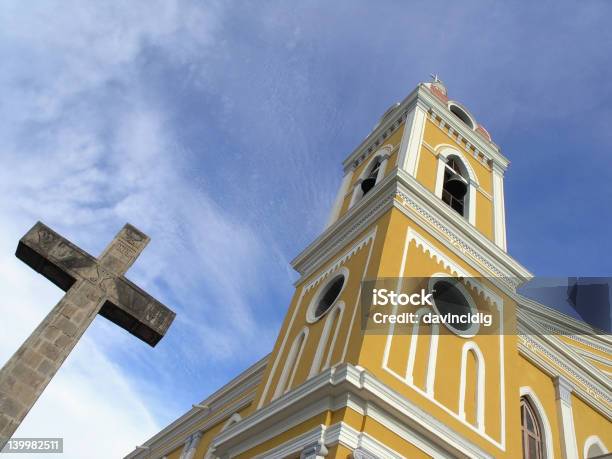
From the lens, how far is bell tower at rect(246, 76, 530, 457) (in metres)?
7.84

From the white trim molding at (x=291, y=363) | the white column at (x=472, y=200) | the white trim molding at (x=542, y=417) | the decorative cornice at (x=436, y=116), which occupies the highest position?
the decorative cornice at (x=436, y=116)

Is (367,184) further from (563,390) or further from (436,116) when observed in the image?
(563,390)

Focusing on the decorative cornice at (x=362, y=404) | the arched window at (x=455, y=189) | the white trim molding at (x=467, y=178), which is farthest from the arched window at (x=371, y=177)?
the decorative cornice at (x=362, y=404)

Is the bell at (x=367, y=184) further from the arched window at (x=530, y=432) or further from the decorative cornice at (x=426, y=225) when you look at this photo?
the arched window at (x=530, y=432)

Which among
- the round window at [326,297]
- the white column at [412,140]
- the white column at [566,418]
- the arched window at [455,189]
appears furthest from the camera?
the arched window at [455,189]

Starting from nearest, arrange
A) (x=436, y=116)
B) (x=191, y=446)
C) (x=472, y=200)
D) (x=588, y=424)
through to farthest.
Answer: (x=588, y=424) → (x=472, y=200) → (x=436, y=116) → (x=191, y=446)

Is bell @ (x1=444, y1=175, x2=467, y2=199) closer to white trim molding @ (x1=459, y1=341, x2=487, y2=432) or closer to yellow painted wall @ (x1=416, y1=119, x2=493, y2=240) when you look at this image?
yellow painted wall @ (x1=416, y1=119, x2=493, y2=240)

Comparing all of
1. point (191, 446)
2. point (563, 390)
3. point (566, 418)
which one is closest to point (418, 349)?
point (566, 418)

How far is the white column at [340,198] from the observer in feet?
45.1

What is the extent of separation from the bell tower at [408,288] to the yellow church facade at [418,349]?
0.10 feet

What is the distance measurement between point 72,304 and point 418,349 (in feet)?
19.3

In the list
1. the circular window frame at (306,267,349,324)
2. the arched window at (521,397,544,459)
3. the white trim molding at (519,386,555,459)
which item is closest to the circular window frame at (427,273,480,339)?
the circular window frame at (306,267,349,324)

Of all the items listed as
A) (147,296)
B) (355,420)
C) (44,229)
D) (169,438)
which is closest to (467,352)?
(355,420)

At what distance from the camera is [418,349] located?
902 centimetres
